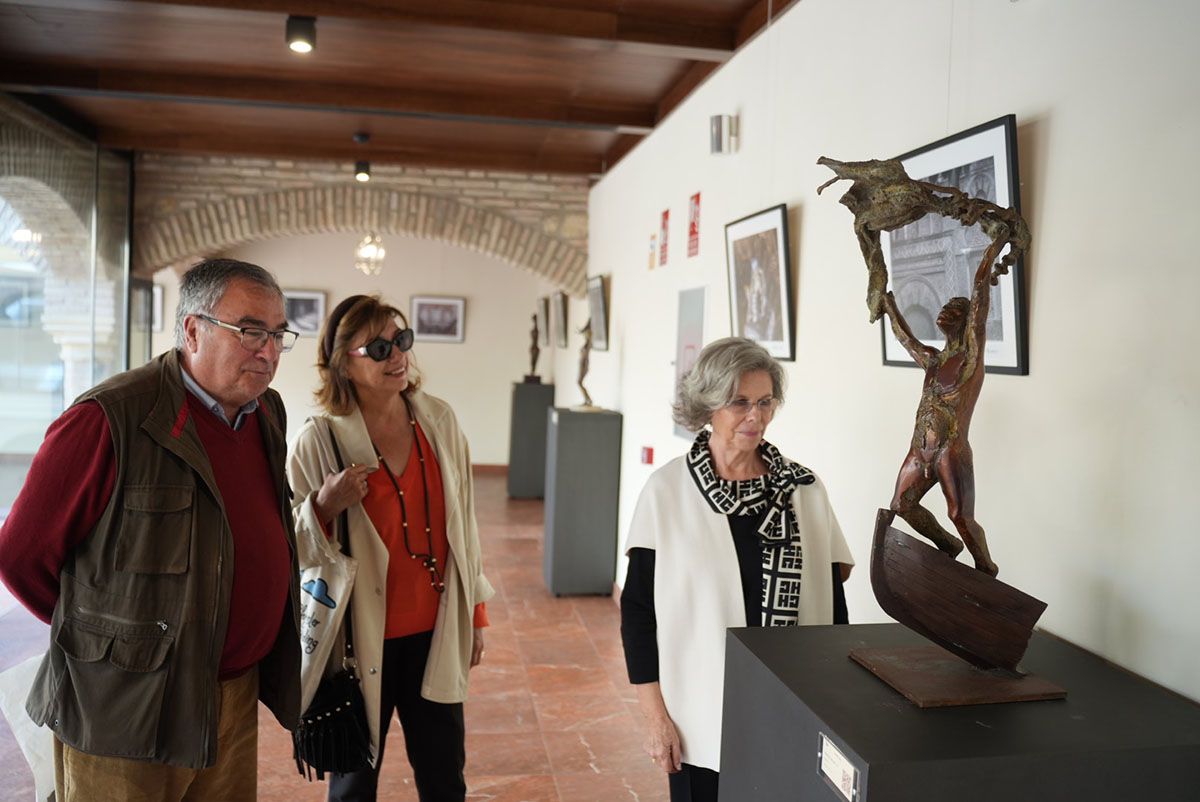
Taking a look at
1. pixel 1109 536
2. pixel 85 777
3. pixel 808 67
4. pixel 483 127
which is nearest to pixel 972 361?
pixel 1109 536

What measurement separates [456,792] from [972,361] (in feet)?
5.69

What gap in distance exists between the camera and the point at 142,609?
1.63 metres

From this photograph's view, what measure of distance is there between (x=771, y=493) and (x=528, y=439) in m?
7.86

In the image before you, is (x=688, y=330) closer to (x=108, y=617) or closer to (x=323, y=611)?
(x=323, y=611)

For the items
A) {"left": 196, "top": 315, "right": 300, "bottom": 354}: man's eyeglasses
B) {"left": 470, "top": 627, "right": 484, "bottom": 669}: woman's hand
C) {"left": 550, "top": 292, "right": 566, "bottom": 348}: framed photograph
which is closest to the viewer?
{"left": 196, "top": 315, "right": 300, "bottom": 354}: man's eyeglasses

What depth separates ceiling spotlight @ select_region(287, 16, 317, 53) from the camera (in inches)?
154

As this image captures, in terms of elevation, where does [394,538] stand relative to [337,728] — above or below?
above

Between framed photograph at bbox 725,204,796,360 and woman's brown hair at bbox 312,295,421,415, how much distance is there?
139 centimetres

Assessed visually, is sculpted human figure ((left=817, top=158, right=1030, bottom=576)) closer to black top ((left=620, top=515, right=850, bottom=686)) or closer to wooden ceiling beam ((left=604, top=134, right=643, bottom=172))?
black top ((left=620, top=515, right=850, bottom=686))

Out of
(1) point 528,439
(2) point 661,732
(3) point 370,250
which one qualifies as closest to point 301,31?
(2) point 661,732

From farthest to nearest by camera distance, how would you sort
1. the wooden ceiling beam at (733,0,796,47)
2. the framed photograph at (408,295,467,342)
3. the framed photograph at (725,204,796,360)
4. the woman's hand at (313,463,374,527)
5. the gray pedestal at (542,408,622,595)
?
1. the framed photograph at (408,295,467,342)
2. the gray pedestal at (542,408,622,595)
3. the wooden ceiling beam at (733,0,796,47)
4. the framed photograph at (725,204,796,360)
5. the woman's hand at (313,463,374,527)

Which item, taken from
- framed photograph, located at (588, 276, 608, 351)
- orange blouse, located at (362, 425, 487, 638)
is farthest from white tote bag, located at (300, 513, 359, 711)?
A: framed photograph, located at (588, 276, 608, 351)

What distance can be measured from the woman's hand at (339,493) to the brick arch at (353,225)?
5.66 metres

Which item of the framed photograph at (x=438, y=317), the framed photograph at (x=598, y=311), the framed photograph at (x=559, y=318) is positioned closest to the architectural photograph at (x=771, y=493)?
the framed photograph at (x=598, y=311)
